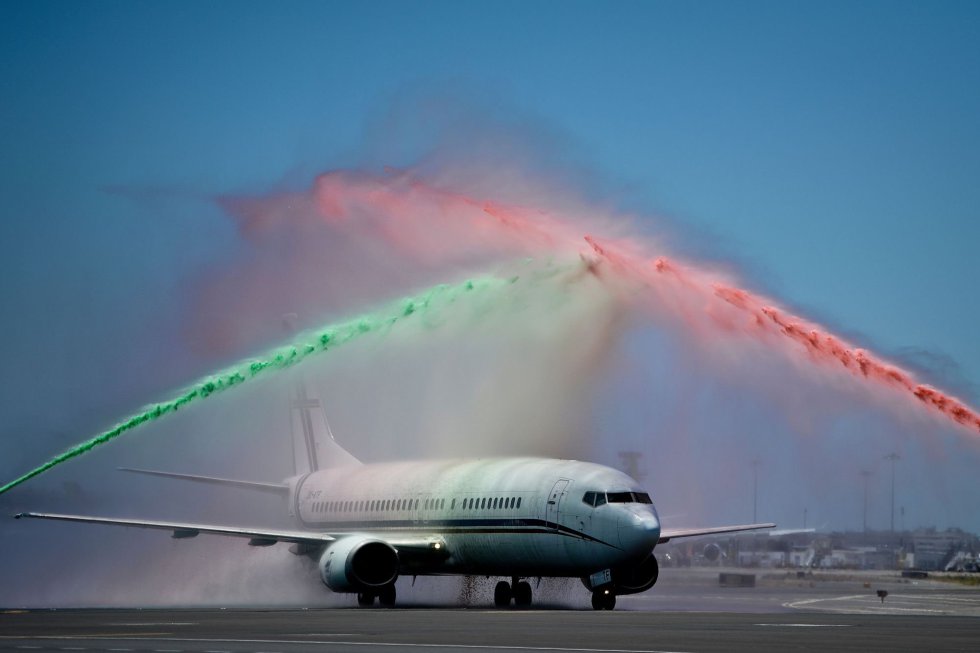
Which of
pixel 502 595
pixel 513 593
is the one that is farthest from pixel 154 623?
pixel 513 593

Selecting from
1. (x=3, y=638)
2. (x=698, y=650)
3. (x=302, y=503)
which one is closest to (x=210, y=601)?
(x=302, y=503)

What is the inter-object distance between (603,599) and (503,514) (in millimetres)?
4654

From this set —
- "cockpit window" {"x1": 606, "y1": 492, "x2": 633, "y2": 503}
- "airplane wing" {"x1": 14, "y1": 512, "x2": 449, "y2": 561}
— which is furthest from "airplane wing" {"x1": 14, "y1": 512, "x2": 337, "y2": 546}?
"cockpit window" {"x1": 606, "y1": 492, "x2": 633, "y2": 503}

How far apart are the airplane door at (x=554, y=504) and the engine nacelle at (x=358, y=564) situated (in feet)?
22.9

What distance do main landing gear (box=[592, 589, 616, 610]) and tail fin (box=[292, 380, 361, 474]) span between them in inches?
851

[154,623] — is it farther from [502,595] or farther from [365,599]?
[502,595]

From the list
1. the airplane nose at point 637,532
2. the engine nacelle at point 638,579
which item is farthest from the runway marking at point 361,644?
the engine nacelle at point 638,579

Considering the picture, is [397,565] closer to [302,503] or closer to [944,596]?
[302,503]

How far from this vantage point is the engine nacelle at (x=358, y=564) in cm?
5091

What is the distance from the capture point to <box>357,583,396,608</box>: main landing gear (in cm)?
5180

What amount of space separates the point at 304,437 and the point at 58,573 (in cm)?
1301

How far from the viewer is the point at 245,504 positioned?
226ft

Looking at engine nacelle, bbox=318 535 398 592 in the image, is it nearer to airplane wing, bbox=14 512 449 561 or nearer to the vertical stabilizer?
airplane wing, bbox=14 512 449 561

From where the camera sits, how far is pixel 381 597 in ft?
175
